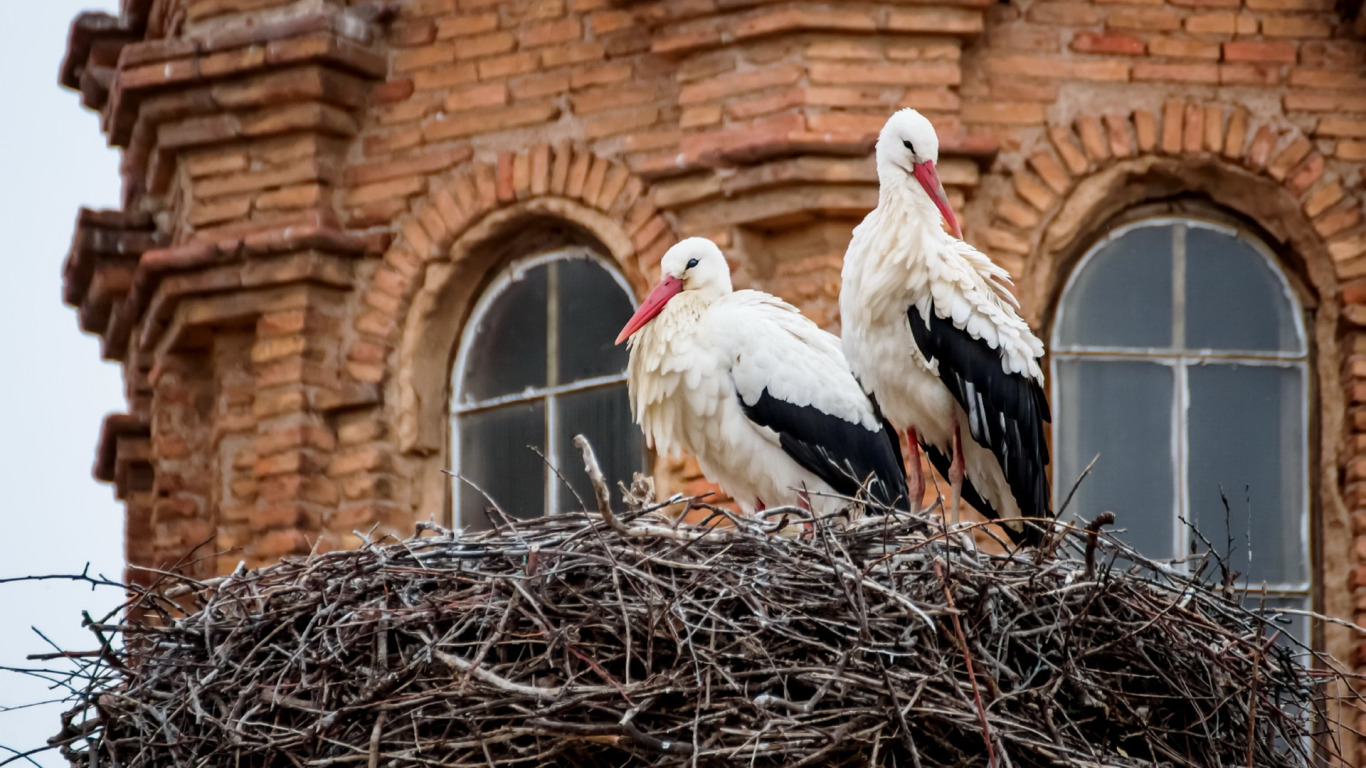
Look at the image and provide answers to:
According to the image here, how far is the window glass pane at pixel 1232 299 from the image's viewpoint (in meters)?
11.7

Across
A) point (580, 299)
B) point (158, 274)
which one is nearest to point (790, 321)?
point (580, 299)

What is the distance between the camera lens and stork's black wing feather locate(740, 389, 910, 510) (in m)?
10.2

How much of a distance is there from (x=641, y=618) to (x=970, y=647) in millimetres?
862

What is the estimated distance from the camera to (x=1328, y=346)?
11.6 meters

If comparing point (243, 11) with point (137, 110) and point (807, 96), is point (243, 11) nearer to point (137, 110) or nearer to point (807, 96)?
point (137, 110)

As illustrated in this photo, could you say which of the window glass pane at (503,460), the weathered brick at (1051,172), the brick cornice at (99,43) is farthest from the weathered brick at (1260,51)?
the brick cornice at (99,43)

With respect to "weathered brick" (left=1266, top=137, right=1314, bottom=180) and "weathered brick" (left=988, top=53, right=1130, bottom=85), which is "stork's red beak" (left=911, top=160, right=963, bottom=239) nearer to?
"weathered brick" (left=988, top=53, right=1130, bottom=85)

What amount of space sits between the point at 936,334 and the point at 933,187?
0.46 m

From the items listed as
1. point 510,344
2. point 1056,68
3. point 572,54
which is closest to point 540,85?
point 572,54

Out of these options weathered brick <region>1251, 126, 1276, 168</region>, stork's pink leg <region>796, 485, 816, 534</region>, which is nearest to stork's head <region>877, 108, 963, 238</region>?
stork's pink leg <region>796, 485, 816, 534</region>

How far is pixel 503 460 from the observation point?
477 inches

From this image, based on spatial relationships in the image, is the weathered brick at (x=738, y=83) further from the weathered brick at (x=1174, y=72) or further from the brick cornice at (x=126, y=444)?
the brick cornice at (x=126, y=444)

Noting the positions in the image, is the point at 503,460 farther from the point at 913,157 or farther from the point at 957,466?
the point at 913,157

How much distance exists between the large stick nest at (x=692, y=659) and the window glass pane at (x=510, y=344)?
330 cm
